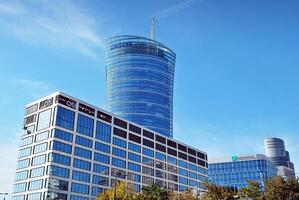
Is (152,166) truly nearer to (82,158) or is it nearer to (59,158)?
(82,158)

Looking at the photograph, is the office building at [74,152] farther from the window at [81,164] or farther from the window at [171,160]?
the window at [171,160]

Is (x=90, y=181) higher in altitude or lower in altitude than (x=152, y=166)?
lower

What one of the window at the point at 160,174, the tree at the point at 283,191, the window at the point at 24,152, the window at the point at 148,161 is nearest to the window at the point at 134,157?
the window at the point at 148,161

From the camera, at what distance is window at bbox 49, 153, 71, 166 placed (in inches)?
4381

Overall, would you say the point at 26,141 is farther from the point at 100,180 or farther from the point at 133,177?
the point at 133,177

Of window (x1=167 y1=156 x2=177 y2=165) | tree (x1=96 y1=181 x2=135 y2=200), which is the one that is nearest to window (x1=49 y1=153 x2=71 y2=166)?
tree (x1=96 y1=181 x2=135 y2=200)

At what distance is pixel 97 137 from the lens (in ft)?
423

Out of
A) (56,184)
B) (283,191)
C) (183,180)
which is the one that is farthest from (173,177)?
(283,191)

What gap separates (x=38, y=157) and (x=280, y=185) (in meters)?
71.1

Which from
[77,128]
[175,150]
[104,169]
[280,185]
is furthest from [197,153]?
[280,185]

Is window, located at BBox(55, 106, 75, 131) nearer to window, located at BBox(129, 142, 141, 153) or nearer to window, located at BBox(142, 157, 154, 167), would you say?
window, located at BBox(129, 142, 141, 153)

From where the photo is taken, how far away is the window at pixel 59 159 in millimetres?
111281

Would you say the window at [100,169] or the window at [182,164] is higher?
the window at [182,164]

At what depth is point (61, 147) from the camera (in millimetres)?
114875
